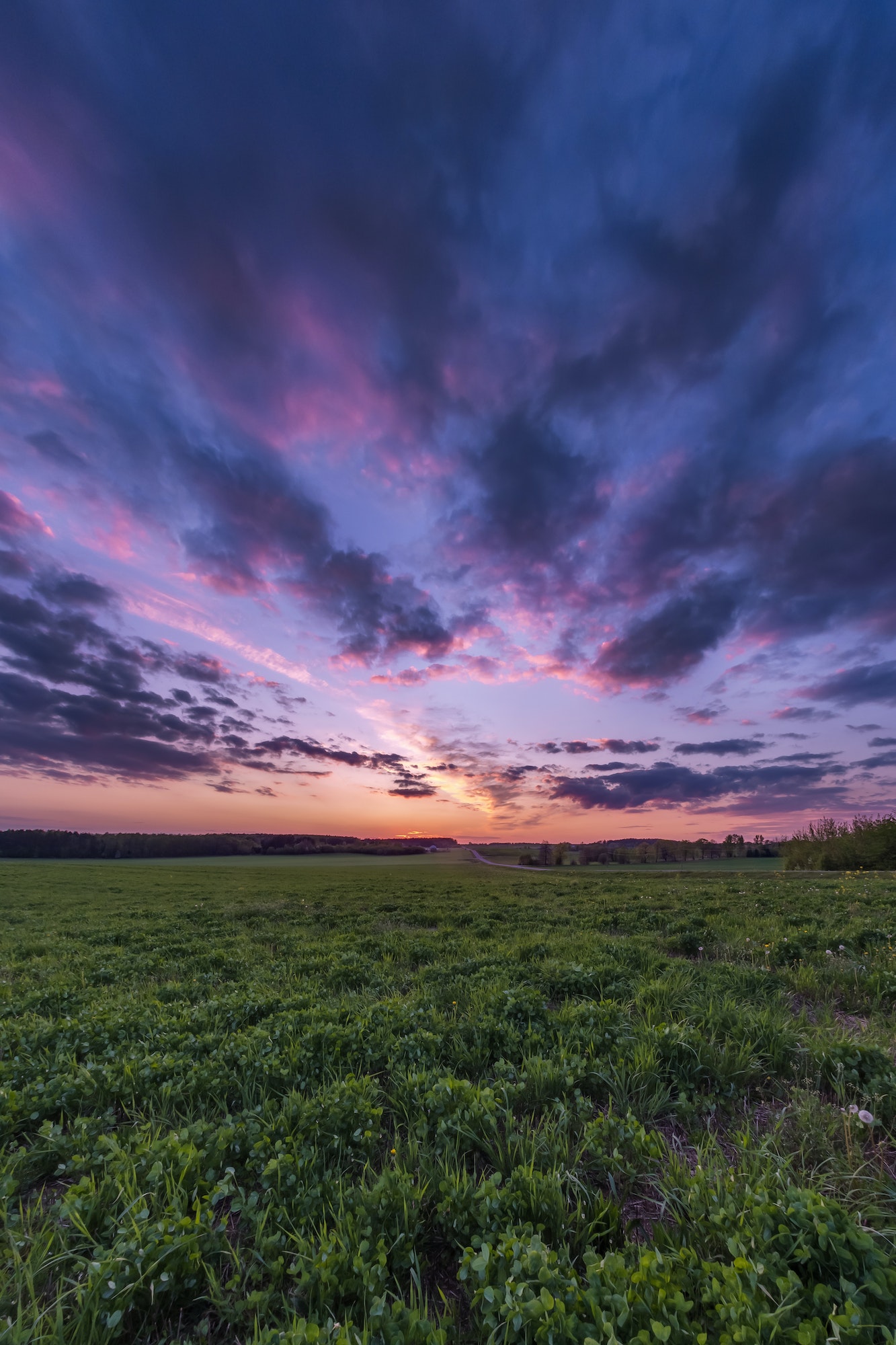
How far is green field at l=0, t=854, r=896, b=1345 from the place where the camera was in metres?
2.58

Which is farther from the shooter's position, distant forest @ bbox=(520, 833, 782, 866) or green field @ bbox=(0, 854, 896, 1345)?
distant forest @ bbox=(520, 833, 782, 866)

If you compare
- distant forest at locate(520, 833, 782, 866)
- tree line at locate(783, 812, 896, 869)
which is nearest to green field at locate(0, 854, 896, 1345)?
tree line at locate(783, 812, 896, 869)

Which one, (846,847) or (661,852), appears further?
(661,852)

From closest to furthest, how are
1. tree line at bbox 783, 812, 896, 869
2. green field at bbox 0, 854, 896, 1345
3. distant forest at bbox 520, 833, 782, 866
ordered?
green field at bbox 0, 854, 896, 1345
tree line at bbox 783, 812, 896, 869
distant forest at bbox 520, 833, 782, 866

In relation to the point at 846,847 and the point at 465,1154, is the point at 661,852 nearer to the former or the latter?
the point at 846,847

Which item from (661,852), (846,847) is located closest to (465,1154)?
(846,847)

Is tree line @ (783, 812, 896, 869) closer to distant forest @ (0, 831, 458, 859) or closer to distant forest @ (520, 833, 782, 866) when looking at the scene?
distant forest @ (520, 833, 782, 866)

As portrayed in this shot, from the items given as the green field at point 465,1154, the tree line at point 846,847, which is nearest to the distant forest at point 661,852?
the tree line at point 846,847

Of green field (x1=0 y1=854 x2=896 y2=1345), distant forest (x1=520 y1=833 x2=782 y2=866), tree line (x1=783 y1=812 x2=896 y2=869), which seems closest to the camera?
green field (x1=0 y1=854 x2=896 y2=1345)

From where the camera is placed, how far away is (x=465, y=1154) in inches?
155

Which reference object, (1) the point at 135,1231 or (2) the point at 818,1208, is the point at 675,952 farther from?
(1) the point at 135,1231

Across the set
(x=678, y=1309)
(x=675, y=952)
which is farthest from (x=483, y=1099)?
(x=675, y=952)

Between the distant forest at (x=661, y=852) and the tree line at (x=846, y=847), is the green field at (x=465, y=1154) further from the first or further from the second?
the distant forest at (x=661, y=852)

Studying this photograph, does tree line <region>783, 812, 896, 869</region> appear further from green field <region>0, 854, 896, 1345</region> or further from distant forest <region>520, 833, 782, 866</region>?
green field <region>0, 854, 896, 1345</region>
